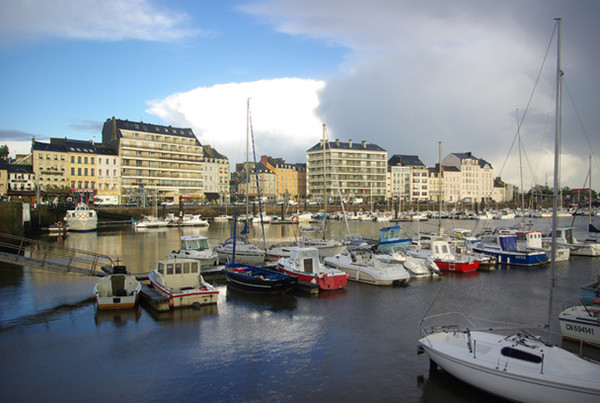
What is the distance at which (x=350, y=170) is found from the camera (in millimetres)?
139875

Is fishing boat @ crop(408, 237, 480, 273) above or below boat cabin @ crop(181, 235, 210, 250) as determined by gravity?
below

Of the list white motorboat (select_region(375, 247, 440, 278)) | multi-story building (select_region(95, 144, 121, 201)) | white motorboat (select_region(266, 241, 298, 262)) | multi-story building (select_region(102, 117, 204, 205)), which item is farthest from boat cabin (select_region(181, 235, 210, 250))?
multi-story building (select_region(95, 144, 121, 201))

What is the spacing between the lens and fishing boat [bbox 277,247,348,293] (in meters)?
25.0

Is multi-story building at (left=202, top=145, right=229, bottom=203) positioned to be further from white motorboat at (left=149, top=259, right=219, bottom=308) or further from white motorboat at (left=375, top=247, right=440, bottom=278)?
white motorboat at (left=149, top=259, right=219, bottom=308)

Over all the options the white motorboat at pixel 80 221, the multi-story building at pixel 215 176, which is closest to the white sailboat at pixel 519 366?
the white motorboat at pixel 80 221

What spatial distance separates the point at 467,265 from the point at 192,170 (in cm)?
10022

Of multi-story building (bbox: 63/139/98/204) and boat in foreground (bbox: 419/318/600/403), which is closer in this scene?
boat in foreground (bbox: 419/318/600/403)

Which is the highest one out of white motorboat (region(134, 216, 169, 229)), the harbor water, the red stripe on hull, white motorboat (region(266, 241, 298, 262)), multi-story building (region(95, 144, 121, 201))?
multi-story building (region(95, 144, 121, 201))

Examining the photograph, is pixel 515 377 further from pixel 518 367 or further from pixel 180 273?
pixel 180 273

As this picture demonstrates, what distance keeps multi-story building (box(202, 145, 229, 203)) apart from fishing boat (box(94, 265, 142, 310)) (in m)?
104

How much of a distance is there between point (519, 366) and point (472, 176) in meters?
162

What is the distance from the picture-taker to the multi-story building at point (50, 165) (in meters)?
94.1

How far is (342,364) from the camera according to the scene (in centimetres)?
1450

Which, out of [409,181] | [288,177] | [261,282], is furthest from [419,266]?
[409,181]
